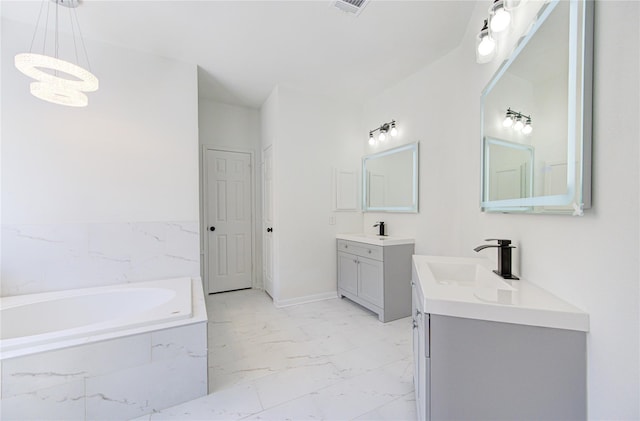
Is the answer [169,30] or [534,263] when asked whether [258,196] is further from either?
[534,263]

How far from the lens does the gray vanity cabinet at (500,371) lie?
86 centimetres

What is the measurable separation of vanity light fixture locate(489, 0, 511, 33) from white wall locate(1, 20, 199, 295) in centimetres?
252

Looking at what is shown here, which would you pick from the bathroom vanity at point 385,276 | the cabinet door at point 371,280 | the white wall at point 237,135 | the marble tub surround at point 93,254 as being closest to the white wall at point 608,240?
the bathroom vanity at point 385,276

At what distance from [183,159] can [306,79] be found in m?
1.63

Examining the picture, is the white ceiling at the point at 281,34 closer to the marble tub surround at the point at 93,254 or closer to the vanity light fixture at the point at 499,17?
the vanity light fixture at the point at 499,17

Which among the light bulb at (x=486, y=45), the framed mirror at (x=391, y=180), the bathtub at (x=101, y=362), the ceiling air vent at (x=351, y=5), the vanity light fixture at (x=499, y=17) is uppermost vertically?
the ceiling air vent at (x=351, y=5)

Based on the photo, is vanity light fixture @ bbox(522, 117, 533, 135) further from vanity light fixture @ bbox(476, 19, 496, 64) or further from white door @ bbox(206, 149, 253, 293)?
white door @ bbox(206, 149, 253, 293)

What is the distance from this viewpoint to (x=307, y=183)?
3336mm

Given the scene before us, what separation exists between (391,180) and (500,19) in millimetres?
1935

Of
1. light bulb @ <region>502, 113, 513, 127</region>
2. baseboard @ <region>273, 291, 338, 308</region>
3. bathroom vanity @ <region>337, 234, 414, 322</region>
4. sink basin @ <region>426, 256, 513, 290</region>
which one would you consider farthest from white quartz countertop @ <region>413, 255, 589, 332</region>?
baseboard @ <region>273, 291, 338, 308</region>

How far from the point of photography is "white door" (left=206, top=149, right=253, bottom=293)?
364cm

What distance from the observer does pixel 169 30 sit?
218 cm

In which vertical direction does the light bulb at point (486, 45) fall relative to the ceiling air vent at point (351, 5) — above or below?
below

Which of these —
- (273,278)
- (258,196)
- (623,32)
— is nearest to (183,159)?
(258,196)
